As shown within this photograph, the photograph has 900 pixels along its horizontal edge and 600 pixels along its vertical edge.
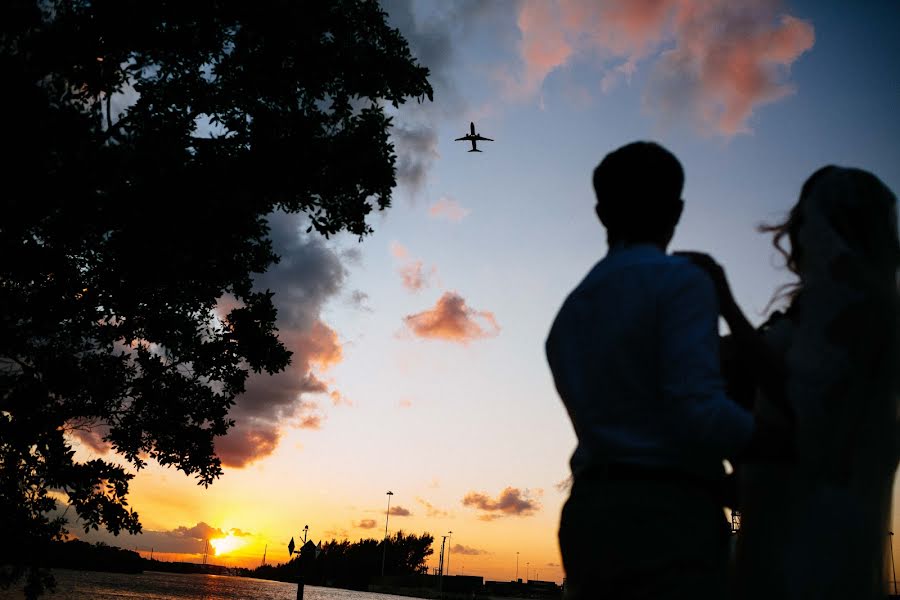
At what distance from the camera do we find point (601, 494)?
149cm

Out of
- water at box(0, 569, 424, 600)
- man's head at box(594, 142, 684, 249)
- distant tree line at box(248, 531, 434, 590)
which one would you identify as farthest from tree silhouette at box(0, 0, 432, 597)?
distant tree line at box(248, 531, 434, 590)

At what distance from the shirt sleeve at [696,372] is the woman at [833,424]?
20 centimetres

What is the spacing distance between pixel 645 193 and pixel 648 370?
0.49 metres

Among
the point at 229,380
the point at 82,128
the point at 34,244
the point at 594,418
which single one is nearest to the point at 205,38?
the point at 82,128

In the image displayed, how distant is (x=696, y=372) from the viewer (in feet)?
4.67

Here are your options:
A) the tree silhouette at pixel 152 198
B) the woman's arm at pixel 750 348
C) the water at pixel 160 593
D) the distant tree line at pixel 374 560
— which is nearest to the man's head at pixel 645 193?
the woman's arm at pixel 750 348

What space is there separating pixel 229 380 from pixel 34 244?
343 centimetres

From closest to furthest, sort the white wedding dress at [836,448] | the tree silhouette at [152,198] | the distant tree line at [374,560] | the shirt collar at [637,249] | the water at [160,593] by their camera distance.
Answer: the white wedding dress at [836,448]
the shirt collar at [637,249]
the tree silhouette at [152,198]
the water at [160,593]
the distant tree line at [374,560]

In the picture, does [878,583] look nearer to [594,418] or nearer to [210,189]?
[594,418]

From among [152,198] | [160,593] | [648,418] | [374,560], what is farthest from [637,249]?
[374,560]

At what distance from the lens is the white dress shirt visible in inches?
55.4

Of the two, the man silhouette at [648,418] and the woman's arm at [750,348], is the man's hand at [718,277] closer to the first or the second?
the woman's arm at [750,348]

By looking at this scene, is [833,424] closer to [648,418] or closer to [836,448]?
[836,448]

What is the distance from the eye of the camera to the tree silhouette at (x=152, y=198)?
8039mm
